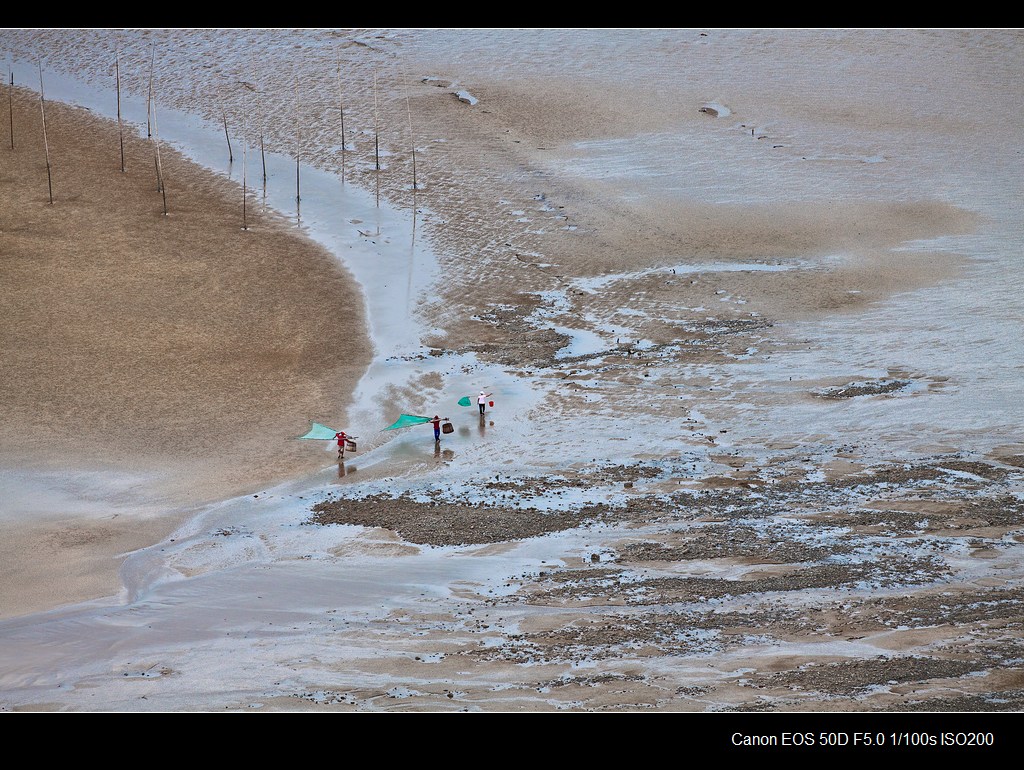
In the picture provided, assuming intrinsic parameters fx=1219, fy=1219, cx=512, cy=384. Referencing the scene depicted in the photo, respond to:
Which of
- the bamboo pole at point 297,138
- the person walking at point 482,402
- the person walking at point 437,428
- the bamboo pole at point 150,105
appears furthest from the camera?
the bamboo pole at point 150,105

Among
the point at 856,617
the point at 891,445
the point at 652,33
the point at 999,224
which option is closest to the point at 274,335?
the point at 891,445

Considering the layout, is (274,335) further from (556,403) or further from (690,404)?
(690,404)

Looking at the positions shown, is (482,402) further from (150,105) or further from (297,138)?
(150,105)

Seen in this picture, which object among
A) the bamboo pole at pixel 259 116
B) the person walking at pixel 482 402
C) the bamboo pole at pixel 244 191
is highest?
the bamboo pole at pixel 259 116

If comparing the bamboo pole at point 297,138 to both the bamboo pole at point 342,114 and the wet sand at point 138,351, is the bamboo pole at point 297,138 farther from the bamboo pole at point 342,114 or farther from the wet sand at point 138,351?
the wet sand at point 138,351

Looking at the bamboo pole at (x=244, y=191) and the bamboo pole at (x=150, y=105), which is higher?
the bamboo pole at (x=150, y=105)

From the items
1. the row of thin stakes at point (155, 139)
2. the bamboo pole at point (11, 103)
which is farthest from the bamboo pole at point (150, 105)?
the bamboo pole at point (11, 103)

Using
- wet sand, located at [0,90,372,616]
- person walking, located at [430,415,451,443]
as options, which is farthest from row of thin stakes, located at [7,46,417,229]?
person walking, located at [430,415,451,443]

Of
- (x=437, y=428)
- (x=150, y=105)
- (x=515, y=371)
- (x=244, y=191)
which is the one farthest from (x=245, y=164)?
(x=437, y=428)
